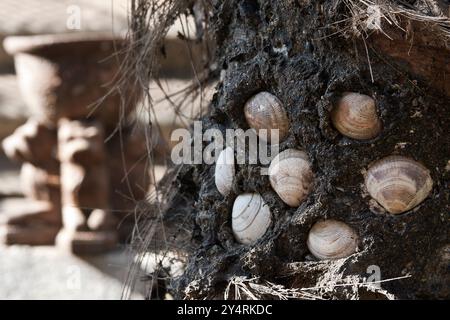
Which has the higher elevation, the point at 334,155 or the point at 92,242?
the point at 334,155

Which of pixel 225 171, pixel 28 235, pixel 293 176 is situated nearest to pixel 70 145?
pixel 28 235

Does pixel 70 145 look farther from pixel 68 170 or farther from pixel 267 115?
pixel 267 115

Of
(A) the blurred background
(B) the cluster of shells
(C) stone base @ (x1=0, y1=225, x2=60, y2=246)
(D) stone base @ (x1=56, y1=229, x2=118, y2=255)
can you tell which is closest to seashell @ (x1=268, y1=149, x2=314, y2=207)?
(B) the cluster of shells

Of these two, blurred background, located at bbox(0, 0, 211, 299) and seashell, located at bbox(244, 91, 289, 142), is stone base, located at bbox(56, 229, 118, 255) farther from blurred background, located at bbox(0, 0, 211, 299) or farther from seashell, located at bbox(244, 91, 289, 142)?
seashell, located at bbox(244, 91, 289, 142)

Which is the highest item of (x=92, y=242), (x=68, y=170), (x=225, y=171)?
(x=225, y=171)

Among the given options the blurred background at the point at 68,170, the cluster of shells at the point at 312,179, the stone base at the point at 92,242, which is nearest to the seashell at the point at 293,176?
the cluster of shells at the point at 312,179

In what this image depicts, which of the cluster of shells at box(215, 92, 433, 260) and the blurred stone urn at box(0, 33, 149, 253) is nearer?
the cluster of shells at box(215, 92, 433, 260)

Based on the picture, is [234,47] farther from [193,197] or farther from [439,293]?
[439,293]
